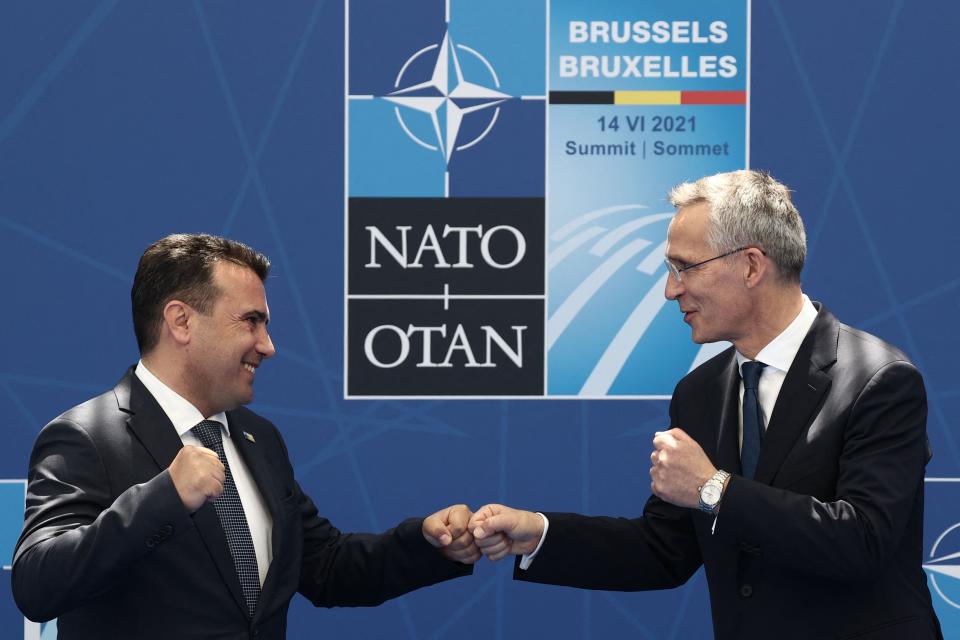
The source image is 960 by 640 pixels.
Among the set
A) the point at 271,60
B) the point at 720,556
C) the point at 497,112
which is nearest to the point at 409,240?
the point at 497,112

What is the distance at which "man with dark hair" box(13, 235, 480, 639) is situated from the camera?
207cm

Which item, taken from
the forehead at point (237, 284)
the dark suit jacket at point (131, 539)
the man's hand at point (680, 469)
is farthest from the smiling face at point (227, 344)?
the man's hand at point (680, 469)

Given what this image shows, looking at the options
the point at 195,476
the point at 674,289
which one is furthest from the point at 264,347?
the point at 674,289

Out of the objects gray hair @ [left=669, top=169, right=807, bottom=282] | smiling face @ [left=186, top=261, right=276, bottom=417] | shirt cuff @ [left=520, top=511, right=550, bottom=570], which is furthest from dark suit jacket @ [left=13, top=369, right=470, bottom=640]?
gray hair @ [left=669, top=169, right=807, bottom=282]

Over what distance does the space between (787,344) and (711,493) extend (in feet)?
1.46

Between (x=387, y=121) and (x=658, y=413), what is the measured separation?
4.12 ft

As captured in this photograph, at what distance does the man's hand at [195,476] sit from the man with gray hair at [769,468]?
2.75ft

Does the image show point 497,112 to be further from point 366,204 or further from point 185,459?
point 185,459

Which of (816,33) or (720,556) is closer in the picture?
(720,556)

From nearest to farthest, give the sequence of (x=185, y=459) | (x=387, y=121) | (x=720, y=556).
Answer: (x=185, y=459)
(x=720, y=556)
(x=387, y=121)

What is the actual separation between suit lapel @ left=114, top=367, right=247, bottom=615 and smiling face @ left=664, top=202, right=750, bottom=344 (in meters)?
1.14

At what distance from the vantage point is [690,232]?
2582mm

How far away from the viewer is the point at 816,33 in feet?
11.7

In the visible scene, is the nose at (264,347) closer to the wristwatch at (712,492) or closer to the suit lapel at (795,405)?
the wristwatch at (712,492)
